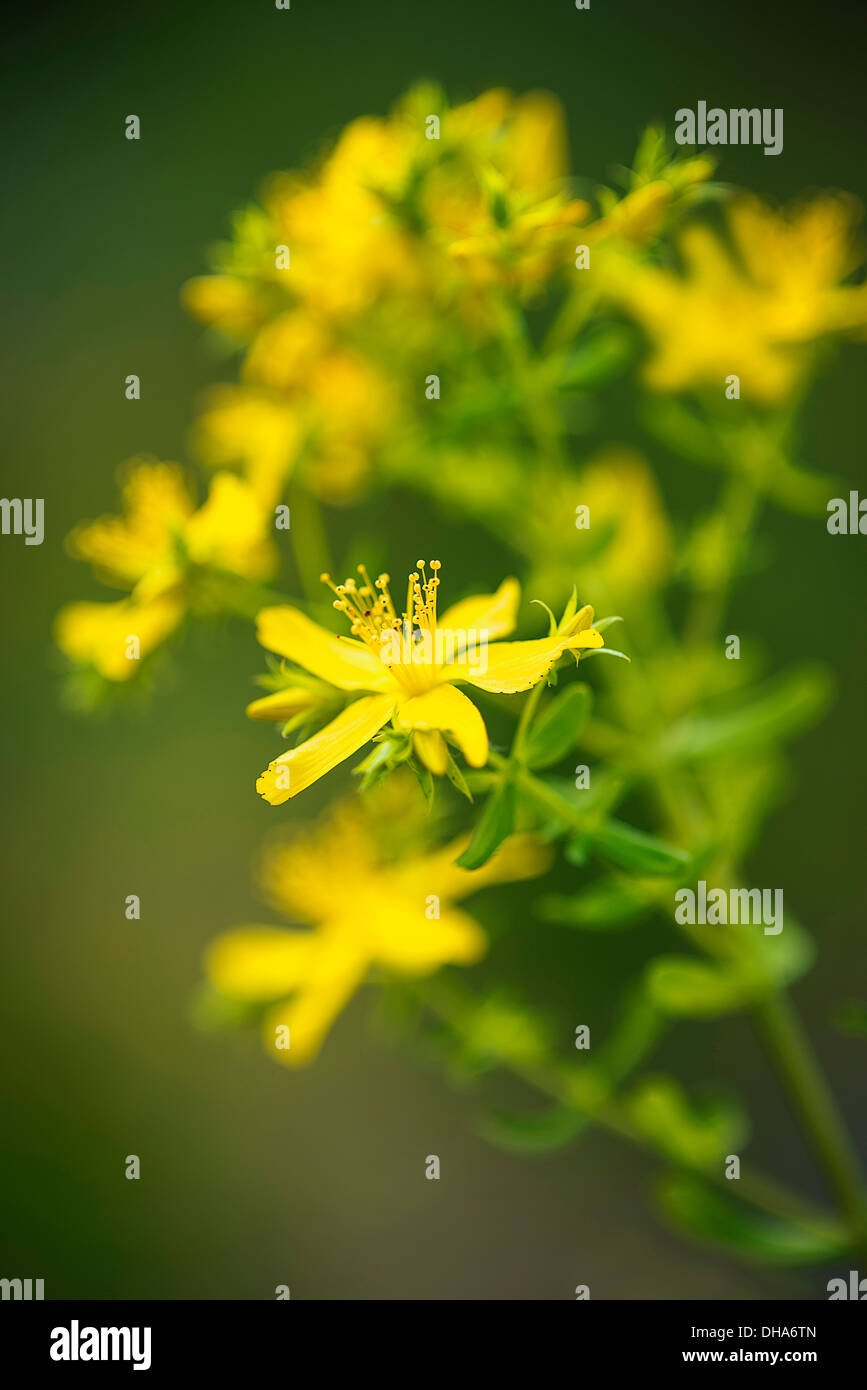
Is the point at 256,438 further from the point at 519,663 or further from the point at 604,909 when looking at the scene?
the point at 604,909

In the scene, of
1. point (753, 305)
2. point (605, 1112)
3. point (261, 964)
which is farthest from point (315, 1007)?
point (753, 305)

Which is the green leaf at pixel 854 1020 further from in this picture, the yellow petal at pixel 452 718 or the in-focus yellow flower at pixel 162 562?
the in-focus yellow flower at pixel 162 562

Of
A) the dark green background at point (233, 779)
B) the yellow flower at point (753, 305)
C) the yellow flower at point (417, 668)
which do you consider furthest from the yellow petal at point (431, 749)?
the dark green background at point (233, 779)

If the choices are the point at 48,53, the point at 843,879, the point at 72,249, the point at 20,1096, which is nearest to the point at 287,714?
the point at 843,879
